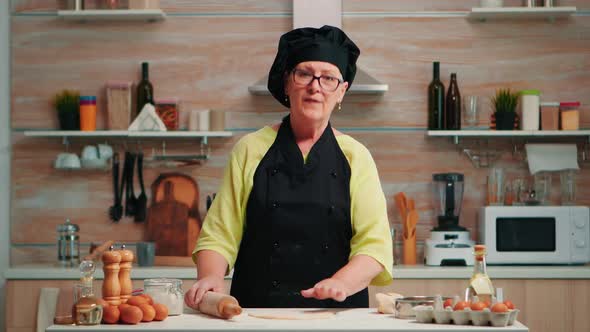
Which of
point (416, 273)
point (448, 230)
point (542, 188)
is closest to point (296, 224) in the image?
point (416, 273)

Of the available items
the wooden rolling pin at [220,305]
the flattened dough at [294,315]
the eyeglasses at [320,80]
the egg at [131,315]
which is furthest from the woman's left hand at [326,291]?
the eyeglasses at [320,80]

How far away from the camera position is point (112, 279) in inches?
84.7

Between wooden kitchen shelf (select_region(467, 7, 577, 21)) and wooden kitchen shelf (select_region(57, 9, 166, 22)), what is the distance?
1.58 meters

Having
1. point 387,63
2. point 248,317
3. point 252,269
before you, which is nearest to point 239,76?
point 387,63

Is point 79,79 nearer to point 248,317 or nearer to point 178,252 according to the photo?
point 178,252

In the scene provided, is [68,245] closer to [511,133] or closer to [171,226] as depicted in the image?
[171,226]

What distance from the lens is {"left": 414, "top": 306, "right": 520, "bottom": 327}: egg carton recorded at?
2.01m

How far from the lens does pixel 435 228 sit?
460cm

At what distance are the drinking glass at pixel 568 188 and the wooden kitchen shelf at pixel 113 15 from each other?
2184mm

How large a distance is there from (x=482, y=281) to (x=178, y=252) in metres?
2.74

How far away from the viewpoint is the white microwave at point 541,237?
4.45m

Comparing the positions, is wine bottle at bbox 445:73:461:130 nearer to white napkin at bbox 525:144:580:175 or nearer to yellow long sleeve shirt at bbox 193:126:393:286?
white napkin at bbox 525:144:580:175

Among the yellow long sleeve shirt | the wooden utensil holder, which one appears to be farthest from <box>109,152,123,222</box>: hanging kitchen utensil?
the yellow long sleeve shirt

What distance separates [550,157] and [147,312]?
3.09m
